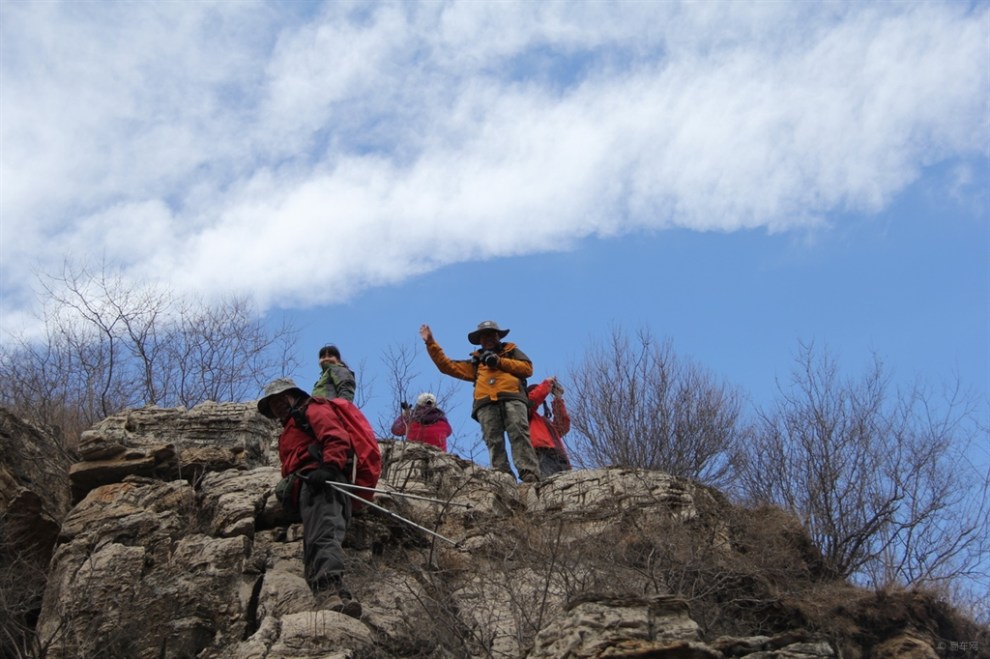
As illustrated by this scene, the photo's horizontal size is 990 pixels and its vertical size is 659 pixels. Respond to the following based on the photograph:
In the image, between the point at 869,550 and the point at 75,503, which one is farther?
the point at 869,550

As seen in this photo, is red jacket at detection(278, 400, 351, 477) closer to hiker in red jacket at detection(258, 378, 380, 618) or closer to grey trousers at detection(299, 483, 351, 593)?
hiker in red jacket at detection(258, 378, 380, 618)

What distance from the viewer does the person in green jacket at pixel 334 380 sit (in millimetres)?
11789

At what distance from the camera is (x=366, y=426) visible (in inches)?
403

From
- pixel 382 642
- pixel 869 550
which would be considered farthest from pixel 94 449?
pixel 869 550

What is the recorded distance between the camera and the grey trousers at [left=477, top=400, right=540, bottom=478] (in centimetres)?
1270

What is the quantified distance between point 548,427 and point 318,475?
466 centimetres

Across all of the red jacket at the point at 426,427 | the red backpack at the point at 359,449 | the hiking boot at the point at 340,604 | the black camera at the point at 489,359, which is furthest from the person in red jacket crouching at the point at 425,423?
the hiking boot at the point at 340,604

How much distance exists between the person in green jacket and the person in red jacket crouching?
4.70ft

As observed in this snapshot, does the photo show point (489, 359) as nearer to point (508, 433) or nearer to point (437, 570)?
point (508, 433)

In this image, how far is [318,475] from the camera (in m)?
9.63

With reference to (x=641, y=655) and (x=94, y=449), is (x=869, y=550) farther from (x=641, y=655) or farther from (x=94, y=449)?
(x=94, y=449)

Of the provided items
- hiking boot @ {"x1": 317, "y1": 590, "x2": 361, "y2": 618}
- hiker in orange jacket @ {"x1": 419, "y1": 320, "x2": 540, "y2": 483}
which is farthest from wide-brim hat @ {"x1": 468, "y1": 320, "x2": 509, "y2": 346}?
hiking boot @ {"x1": 317, "y1": 590, "x2": 361, "y2": 618}

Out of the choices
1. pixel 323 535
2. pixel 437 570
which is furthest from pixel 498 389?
pixel 323 535

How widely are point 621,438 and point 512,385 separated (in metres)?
3.18
